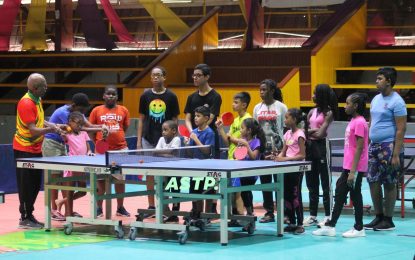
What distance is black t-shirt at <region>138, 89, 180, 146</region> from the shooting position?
12.0 metres

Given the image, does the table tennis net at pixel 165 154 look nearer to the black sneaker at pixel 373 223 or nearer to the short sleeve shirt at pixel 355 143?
the short sleeve shirt at pixel 355 143

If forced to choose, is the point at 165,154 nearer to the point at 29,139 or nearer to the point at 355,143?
the point at 29,139

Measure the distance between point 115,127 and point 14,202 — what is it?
2543 millimetres

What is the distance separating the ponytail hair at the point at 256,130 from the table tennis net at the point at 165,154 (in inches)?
23.6

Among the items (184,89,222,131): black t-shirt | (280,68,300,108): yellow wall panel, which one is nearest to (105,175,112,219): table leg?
(184,89,222,131): black t-shirt

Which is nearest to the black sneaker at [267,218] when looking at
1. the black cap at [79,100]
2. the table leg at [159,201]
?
the table leg at [159,201]

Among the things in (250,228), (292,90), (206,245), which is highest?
(292,90)

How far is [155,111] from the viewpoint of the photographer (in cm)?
1205

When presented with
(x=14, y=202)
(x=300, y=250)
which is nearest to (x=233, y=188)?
(x=300, y=250)

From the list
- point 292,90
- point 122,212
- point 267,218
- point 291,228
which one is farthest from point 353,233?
point 292,90

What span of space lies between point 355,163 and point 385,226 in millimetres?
1194

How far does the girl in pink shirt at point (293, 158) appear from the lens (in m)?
10.8

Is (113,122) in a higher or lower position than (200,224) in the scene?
higher

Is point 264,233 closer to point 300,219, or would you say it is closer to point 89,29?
point 300,219
